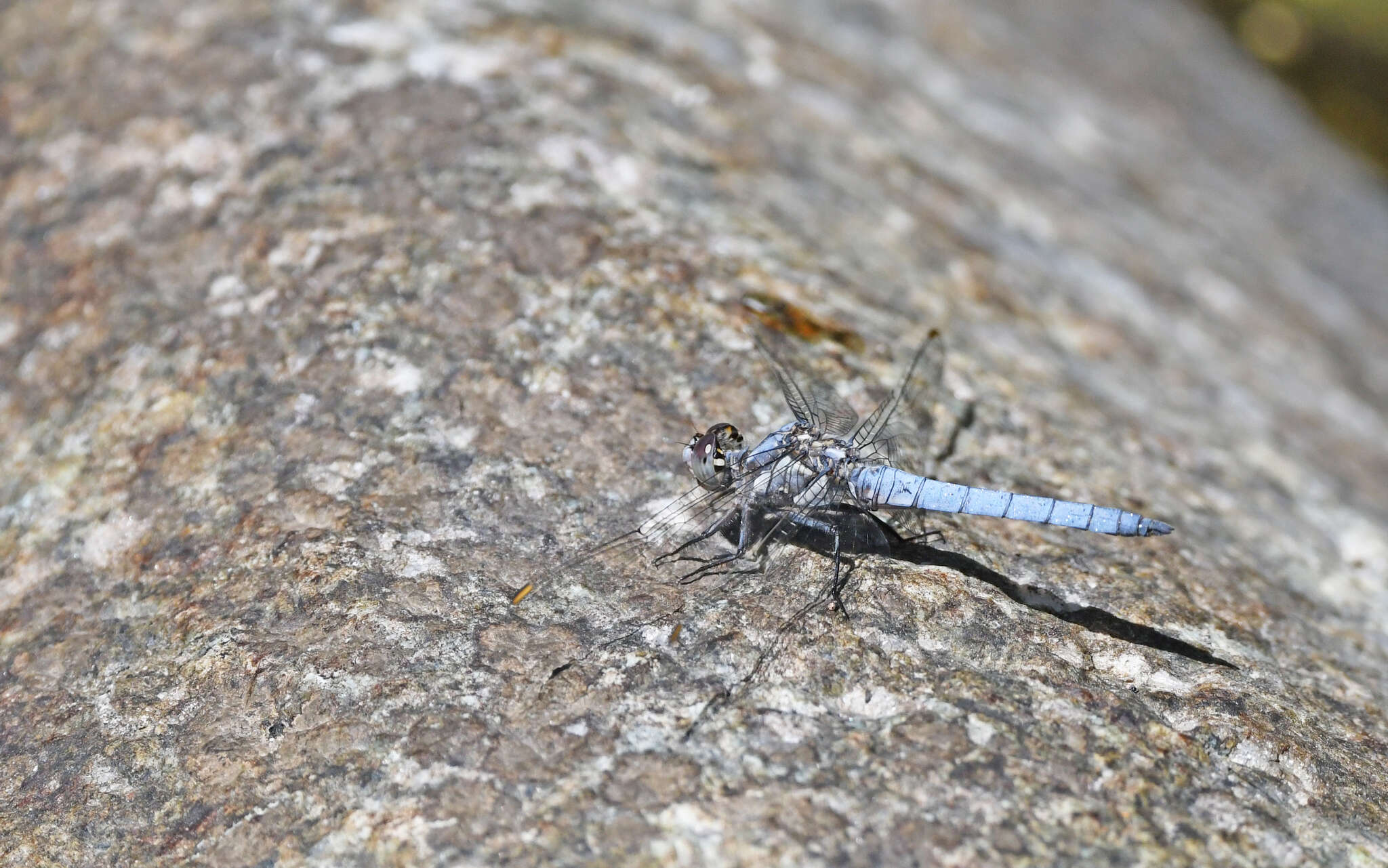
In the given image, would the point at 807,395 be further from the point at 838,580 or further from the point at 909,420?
the point at 838,580

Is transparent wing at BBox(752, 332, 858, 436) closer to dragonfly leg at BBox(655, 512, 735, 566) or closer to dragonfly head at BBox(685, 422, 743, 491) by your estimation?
dragonfly head at BBox(685, 422, 743, 491)

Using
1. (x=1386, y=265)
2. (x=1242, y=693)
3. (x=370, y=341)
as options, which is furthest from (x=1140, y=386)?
(x=1386, y=265)

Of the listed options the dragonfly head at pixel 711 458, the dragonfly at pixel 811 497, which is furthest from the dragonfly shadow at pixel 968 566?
the dragonfly head at pixel 711 458

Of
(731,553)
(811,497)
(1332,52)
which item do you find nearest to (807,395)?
(811,497)

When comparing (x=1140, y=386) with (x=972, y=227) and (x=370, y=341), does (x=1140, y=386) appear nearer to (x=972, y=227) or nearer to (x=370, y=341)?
(x=972, y=227)

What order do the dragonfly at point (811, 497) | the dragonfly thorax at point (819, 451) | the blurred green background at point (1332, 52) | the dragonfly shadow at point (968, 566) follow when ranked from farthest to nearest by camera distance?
the blurred green background at point (1332, 52)
the dragonfly thorax at point (819, 451)
the dragonfly at point (811, 497)
the dragonfly shadow at point (968, 566)

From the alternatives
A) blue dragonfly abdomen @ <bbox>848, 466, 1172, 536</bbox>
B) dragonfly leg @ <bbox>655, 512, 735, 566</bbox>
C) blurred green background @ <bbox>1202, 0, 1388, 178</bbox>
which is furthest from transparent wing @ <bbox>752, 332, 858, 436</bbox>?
blurred green background @ <bbox>1202, 0, 1388, 178</bbox>

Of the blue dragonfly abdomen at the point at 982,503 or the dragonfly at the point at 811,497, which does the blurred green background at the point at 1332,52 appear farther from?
the dragonfly at the point at 811,497
